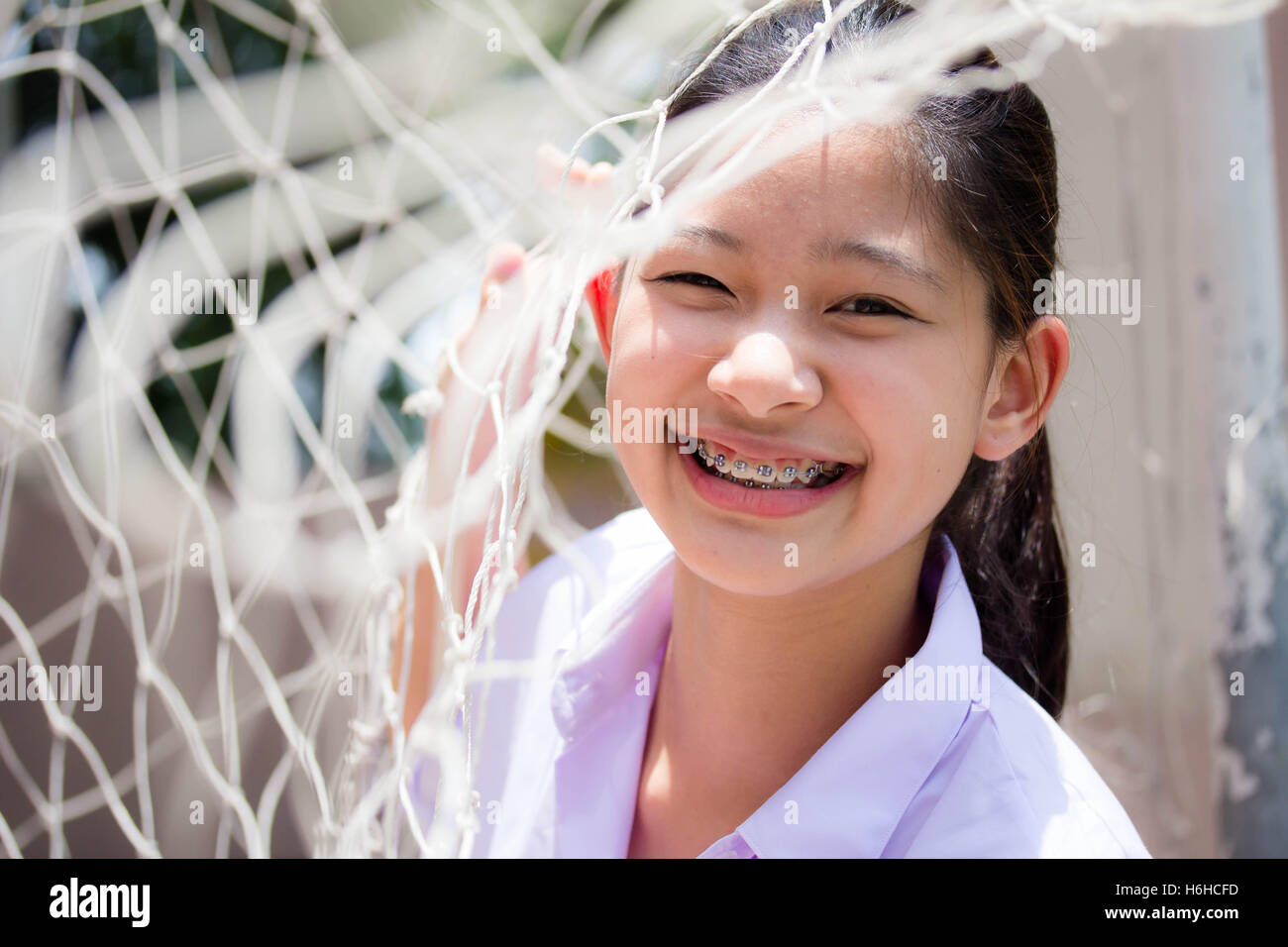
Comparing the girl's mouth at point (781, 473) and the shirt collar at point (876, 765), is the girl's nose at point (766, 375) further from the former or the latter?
the shirt collar at point (876, 765)

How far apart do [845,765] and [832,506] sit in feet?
0.52

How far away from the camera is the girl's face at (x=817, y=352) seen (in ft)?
1.75

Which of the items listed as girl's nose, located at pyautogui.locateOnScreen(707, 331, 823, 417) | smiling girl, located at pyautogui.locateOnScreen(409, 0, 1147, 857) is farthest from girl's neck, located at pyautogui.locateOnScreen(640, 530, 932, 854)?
girl's nose, located at pyautogui.locateOnScreen(707, 331, 823, 417)

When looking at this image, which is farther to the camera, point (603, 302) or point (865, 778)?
point (603, 302)

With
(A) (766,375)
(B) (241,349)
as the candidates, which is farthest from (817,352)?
(B) (241,349)

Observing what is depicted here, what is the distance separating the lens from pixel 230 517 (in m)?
1.35

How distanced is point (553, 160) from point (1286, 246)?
42.1 inches

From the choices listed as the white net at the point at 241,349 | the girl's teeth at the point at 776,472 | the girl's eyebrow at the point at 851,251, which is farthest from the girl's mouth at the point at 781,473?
the white net at the point at 241,349

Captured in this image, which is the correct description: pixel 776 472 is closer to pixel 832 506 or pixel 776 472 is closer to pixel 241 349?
pixel 832 506

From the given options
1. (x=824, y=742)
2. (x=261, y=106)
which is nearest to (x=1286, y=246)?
(x=824, y=742)

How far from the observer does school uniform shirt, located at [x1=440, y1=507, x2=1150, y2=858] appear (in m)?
0.59

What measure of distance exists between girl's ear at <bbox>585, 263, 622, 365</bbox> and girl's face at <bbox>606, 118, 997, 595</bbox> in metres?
0.11

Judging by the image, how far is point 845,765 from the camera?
0.62 meters

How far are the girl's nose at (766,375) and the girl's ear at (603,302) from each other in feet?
0.57
